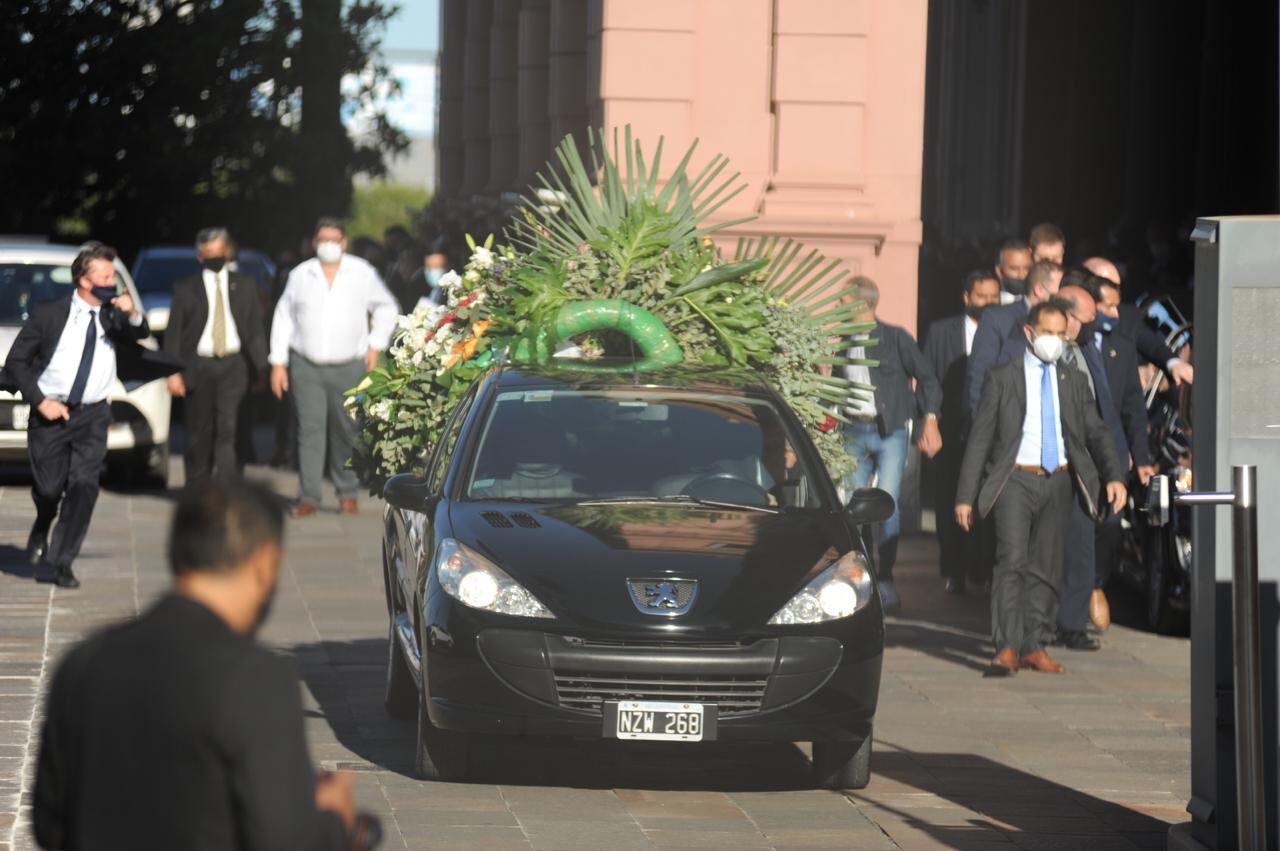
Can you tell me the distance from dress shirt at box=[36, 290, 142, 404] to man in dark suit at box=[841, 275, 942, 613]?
398 centimetres

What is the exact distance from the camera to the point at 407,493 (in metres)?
8.62

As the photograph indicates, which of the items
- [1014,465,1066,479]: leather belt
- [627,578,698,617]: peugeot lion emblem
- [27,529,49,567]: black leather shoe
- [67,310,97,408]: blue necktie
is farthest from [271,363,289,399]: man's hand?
[627,578,698,617]: peugeot lion emblem

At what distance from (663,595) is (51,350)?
5851 mm

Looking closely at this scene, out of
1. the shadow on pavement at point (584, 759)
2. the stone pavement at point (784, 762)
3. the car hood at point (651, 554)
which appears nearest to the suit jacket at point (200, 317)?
the stone pavement at point (784, 762)

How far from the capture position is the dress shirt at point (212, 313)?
17016 mm

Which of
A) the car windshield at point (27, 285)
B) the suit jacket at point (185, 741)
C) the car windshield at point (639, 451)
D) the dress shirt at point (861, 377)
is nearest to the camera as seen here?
the suit jacket at point (185, 741)

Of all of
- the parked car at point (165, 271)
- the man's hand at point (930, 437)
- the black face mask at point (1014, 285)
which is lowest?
the man's hand at point (930, 437)

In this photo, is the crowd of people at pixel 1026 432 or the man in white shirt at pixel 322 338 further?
the man in white shirt at pixel 322 338

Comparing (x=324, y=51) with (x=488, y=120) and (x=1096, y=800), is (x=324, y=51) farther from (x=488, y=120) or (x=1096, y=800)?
(x=1096, y=800)

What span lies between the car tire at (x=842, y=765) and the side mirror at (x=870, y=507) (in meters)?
0.84

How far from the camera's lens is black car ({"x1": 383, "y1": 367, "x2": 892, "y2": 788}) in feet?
26.2

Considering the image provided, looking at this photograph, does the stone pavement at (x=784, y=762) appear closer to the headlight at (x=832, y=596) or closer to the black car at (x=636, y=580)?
the black car at (x=636, y=580)

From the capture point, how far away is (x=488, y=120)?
29.8 meters

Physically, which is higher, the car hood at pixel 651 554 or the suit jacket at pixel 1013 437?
the suit jacket at pixel 1013 437
